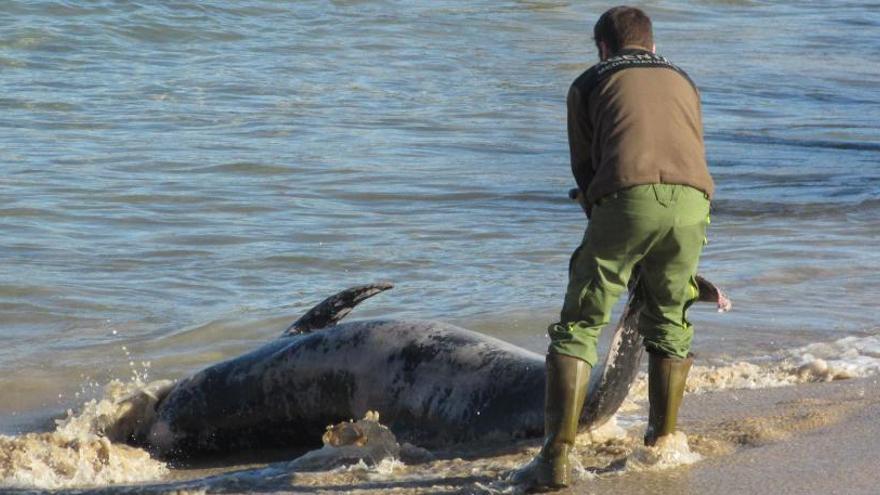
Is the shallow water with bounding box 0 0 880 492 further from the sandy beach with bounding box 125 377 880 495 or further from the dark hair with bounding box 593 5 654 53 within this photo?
the dark hair with bounding box 593 5 654 53

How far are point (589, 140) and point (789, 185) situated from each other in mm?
9709

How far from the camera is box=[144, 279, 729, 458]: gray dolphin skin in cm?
641

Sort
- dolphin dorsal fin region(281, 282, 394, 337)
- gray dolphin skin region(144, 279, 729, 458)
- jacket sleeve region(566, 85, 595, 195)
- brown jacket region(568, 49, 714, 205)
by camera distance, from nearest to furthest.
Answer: brown jacket region(568, 49, 714, 205)
jacket sleeve region(566, 85, 595, 195)
gray dolphin skin region(144, 279, 729, 458)
dolphin dorsal fin region(281, 282, 394, 337)

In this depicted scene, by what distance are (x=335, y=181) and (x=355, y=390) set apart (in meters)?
7.65

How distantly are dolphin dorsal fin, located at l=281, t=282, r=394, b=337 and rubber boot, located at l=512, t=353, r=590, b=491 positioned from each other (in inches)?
72.2

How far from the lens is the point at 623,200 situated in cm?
525

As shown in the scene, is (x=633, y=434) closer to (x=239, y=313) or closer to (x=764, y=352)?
(x=764, y=352)

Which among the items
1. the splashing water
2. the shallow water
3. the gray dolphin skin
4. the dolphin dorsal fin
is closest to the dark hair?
the gray dolphin skin

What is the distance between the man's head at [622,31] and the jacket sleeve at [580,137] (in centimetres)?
22

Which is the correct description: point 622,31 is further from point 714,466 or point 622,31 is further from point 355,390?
point 355,390

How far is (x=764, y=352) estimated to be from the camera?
865 centimetres

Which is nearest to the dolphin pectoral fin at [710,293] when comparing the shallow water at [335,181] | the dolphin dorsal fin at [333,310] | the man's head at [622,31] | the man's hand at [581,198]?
the man's hand at [581,198]

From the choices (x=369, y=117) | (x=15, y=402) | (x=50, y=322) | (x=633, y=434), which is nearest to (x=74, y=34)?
(x=369, y=117)

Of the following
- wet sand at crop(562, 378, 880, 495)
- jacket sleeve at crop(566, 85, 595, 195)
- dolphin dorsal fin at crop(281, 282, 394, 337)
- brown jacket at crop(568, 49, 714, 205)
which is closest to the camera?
brown jacket at crop(568, 49, 714, 205)
